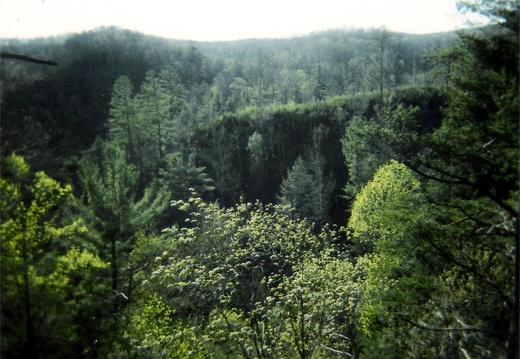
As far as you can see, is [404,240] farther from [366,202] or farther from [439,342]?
[366,202]

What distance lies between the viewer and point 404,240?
787 cm

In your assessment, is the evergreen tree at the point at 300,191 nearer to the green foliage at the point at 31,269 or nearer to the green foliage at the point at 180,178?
the green foliage at the point at 180,178

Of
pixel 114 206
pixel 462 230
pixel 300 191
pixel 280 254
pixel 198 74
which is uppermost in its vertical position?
pixel 198 74

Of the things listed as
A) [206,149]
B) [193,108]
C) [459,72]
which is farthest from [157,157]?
[459,72]

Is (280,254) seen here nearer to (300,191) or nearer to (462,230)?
(462,230)

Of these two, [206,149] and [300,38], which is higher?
[300,38]

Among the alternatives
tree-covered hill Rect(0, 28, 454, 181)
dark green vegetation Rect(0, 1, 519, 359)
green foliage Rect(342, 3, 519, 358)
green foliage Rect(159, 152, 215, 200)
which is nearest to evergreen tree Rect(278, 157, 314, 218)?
green foliage Rect(159, 152, 215, 200)

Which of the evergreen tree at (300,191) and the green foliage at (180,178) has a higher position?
the green foliage at (180,178)

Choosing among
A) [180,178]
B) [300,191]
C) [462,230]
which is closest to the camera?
[462,230]

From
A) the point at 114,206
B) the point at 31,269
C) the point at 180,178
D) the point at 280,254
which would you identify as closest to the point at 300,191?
the point at 180,178

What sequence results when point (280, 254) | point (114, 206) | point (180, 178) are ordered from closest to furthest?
point (280, 254) → point (114, 206) → point (180, 178)

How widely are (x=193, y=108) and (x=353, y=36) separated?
100541mm

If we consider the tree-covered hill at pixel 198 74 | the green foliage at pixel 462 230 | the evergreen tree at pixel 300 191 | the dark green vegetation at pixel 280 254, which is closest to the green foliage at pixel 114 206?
the dark green vegetation at pixel 280 254

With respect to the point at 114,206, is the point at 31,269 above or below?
above
